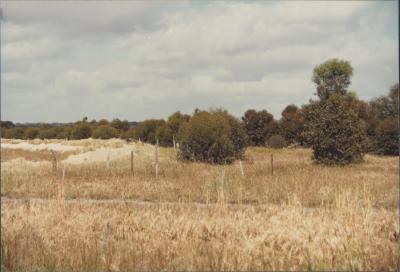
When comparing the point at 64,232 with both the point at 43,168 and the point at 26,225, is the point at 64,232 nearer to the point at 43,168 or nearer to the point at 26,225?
the point at 26,225

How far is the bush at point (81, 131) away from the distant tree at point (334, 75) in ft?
118

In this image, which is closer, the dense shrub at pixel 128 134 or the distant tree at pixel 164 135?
the distant tree at pixel 164 135

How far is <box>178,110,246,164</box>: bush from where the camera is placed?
4219 centimetres

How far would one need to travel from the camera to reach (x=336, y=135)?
3972cm

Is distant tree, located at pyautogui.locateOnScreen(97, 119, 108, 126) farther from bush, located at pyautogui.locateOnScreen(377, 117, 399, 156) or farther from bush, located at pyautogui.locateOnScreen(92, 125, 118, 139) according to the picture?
bush, located at pyautogui.locateOnScreen(377, 117, 399, 156)

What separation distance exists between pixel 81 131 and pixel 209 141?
52.1ft

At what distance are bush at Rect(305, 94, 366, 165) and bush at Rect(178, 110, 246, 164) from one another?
20.0ft

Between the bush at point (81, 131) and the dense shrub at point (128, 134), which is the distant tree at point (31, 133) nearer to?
the bush at point (81, 131)

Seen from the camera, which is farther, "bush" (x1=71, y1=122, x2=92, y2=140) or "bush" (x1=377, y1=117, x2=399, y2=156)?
"bush" (x1=377, y1=117, x2=399, y2=156)

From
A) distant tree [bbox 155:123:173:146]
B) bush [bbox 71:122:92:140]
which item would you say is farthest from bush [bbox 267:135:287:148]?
bush [bbox 71:122:92:140]

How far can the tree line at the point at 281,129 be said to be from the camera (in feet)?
131

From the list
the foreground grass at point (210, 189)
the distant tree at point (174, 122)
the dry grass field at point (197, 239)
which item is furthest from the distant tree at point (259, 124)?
the dry grass field at point (197, 239)

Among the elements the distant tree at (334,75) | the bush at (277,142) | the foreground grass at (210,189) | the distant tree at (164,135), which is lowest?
the foreground grass at (210,189)

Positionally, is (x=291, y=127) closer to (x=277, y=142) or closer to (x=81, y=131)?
(x=277, y=142)
